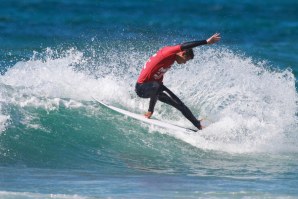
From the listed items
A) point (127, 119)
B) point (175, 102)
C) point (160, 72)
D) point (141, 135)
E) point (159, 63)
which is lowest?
point (141, 135)

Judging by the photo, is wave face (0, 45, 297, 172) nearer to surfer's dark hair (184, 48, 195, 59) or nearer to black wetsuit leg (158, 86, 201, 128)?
black wetsuit leg (158, 86, 201, 128)

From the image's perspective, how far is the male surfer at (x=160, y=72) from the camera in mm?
13086

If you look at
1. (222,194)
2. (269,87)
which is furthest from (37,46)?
(222,194)

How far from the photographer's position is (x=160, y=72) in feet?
44.2

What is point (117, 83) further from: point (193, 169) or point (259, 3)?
point (259, 3)

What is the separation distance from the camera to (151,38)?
28.6 meters

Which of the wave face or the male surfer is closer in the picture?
the male surfer

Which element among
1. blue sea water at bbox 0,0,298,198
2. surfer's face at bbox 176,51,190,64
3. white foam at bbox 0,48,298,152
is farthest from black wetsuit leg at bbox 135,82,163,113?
white foam at bbox 0,48,298,152

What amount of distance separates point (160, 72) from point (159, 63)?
0.21 m

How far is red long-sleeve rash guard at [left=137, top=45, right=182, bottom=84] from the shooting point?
13.2 meters

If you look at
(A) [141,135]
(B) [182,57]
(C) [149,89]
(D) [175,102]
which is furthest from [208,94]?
(B) [182,57]

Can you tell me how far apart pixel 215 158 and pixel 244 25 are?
19616 millimetres

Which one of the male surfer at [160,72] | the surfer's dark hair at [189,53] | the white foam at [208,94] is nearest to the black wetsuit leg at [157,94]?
the male surfer at [160,72]

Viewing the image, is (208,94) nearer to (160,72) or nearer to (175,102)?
(175,102)
